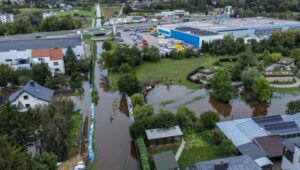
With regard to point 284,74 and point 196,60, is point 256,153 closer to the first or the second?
point 284,74

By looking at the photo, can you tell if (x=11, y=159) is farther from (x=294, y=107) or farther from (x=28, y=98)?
(x=294, y=107)

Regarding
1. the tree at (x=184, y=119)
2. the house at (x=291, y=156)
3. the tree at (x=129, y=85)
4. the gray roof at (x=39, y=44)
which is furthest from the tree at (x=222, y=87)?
the gray roof at (x=39, y=44)

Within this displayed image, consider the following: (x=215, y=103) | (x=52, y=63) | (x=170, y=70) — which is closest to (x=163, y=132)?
(x=215, y=103)

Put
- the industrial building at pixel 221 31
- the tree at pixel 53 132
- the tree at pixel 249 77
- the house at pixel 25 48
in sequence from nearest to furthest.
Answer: the tree at pixel 53 132 → the tree at pixel 249 77 → the house at pixel 25 48 → the industrial building at pixel 221 31

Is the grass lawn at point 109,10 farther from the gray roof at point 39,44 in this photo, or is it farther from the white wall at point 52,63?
the white wall at point 52,63

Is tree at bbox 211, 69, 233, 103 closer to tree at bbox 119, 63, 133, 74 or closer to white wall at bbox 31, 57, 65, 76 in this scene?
tree at bbox 119, 63, 133, 74

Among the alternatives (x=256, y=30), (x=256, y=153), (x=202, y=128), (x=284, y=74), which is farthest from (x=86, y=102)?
(x=256, y=30)
